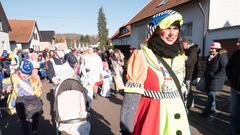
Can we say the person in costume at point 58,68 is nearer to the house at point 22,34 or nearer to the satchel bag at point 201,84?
the satchel bag at point 201,84

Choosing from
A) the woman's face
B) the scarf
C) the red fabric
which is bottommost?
the red fabric

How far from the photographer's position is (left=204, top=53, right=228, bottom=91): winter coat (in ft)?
21.4

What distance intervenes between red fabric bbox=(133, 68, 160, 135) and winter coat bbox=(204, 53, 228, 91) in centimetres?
475

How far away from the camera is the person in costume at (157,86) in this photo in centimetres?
220

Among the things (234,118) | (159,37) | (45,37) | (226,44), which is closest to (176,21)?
(159,37)

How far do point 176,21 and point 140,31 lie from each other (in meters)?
23.9

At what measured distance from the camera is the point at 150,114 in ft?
7.34

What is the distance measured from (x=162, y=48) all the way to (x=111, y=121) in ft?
16.3

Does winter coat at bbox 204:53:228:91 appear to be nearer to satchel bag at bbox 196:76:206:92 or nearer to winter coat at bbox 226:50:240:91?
satchel bag at bbox 196:76:206:92

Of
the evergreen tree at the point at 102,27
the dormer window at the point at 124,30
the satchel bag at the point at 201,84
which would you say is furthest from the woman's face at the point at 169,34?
the evergreen tree at the point at 102,27

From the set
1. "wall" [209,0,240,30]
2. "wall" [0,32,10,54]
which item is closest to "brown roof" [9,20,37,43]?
"wall" [0,32,10,54]

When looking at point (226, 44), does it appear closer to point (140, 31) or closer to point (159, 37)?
point (159, 37)

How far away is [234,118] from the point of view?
5.59m

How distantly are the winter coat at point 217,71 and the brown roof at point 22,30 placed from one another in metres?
42.3
